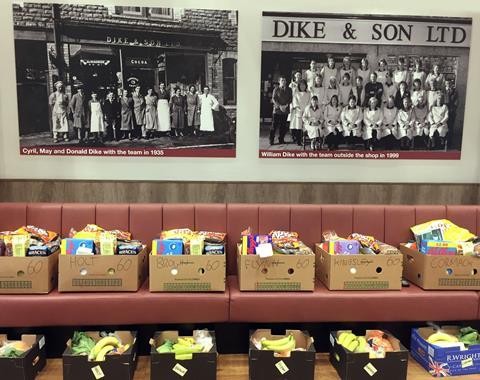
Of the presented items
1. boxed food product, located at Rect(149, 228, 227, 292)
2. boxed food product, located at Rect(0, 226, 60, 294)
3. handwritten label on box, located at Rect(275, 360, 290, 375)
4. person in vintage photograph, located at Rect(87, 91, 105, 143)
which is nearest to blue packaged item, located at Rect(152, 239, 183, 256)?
boxed food product, located at Rect(149, 228, 227, 292)

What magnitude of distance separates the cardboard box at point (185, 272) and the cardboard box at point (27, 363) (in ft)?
2.38

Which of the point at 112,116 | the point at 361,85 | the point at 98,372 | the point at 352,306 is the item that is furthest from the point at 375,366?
the point at 112,116

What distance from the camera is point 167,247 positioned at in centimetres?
244

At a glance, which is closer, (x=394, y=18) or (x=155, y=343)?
(x=155, y=343)

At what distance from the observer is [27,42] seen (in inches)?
109

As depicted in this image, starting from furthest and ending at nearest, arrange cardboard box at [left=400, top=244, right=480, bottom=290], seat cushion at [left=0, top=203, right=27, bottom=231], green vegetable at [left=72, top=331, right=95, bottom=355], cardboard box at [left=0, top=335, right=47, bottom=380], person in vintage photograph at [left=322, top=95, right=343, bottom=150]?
person in vintage photograph at [left=322, top=95, right=343, bottom=150]
seat cushion at [left=0, top=203, right=27, bottom=231]
cardboard box at [left=400, top=244, right=480, bottom=290]
green vegetable at [left=72, top=331, right=95, bottom=355]
cardboard box at [left=0, top=335, right=47, bottom=380]

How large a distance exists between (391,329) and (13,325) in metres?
2.36

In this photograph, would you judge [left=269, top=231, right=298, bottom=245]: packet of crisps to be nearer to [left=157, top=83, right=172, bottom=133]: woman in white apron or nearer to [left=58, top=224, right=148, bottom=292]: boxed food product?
[left=58, top=224, right=148, bottom=292]: boxed food product

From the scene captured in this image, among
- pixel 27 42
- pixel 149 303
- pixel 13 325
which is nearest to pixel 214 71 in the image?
pixel 27 42

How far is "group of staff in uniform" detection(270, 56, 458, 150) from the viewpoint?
2.94 m

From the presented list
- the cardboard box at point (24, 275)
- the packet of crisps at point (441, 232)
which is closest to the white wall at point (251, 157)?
the packet of crisps at point (441, 232)

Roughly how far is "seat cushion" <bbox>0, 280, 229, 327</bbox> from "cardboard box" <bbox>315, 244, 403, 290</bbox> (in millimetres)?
668

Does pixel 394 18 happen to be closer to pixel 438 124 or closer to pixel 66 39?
pixel 438 124

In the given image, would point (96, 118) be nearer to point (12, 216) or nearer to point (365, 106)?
point (12, 216)
